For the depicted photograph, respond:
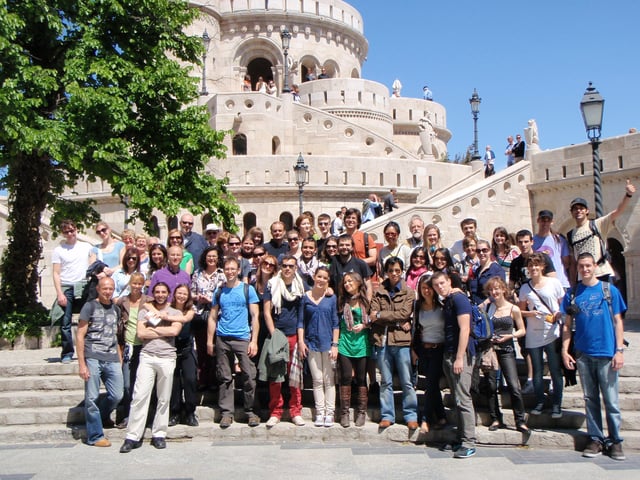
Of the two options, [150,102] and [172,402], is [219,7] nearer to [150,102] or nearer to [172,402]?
[150,102]

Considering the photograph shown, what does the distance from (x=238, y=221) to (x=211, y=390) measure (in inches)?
640

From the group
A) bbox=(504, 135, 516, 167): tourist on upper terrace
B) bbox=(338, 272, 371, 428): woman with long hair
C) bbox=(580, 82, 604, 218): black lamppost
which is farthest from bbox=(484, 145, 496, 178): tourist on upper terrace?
bbox=(338, 272, 371, 428): woman with long hair

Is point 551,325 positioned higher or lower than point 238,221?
lower

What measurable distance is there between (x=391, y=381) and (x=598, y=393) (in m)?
2.07

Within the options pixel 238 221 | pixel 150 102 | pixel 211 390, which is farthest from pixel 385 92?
pixel 211 390

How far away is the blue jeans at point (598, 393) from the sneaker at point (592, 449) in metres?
0.04

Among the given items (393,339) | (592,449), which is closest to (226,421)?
(393,339)

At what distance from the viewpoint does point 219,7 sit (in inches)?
1545

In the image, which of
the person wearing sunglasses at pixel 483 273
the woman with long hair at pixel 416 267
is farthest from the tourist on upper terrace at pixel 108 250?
the person wearing sunglasses at pixel 483 273

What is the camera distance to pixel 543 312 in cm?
694

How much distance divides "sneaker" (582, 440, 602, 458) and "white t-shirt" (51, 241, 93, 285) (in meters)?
6.56

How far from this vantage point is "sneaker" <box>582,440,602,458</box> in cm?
642

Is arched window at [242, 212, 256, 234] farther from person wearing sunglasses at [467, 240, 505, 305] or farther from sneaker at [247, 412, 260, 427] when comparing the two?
person wearing sunglasses at [467, 240, 505, 305]

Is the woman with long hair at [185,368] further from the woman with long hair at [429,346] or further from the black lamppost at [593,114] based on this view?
the black lamppost at [593,114]
